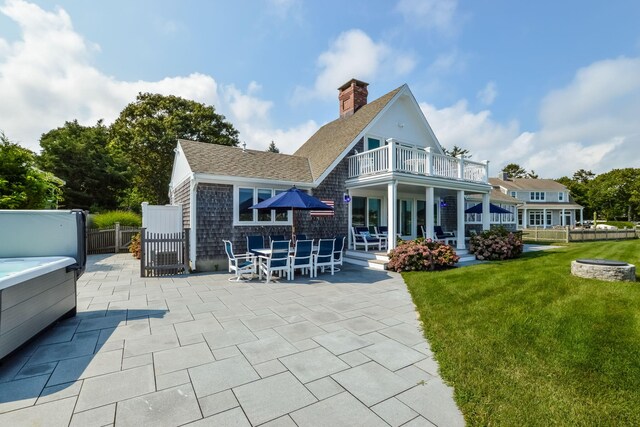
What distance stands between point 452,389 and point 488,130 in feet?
68.9

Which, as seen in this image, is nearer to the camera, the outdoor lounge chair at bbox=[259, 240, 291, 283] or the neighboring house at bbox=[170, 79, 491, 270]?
the outdoor lounge chair at bbox=[259, 240, 291, 283]

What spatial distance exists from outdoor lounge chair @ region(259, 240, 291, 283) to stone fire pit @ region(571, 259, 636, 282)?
7.30 m

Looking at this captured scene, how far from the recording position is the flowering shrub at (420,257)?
8.91 metres

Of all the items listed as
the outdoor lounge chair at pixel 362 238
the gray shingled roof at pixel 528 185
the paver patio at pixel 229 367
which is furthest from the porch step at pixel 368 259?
the gray shingled roof at pixel 528 185

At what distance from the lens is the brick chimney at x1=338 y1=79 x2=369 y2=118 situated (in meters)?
15.5

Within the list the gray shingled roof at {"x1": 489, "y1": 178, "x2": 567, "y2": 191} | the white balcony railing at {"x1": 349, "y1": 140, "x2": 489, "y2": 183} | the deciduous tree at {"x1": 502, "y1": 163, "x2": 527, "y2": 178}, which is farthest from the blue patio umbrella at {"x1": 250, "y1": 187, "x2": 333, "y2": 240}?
the deciduous tree at {"x1": 502, "y1": 163, "x2": 527, "y2": 178}

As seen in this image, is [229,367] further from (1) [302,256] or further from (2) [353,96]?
(2) [353,96]

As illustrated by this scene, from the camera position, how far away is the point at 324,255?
28.1ft

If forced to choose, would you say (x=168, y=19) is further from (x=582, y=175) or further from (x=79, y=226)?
(x=582, y=175)

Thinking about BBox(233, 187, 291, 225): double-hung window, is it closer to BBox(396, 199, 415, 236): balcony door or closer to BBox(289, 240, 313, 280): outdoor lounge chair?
BBox(289, 240, 313, 280): outdoor lounge chair

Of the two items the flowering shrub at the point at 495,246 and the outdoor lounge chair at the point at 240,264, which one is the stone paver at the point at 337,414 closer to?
the outdoor lounge chair at the point at 240,264

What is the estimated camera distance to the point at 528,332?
4000mm

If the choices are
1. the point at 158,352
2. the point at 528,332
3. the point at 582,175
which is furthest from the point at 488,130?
the point at 582,175

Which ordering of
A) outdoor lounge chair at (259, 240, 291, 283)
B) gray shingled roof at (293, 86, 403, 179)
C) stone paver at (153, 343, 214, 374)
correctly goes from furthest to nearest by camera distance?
gray shingled roof at (293, 86, 403, 179) < outdoor lounge chair at (259, 240, 291, 283) < stone paver at (153, 343, 214, 374)
